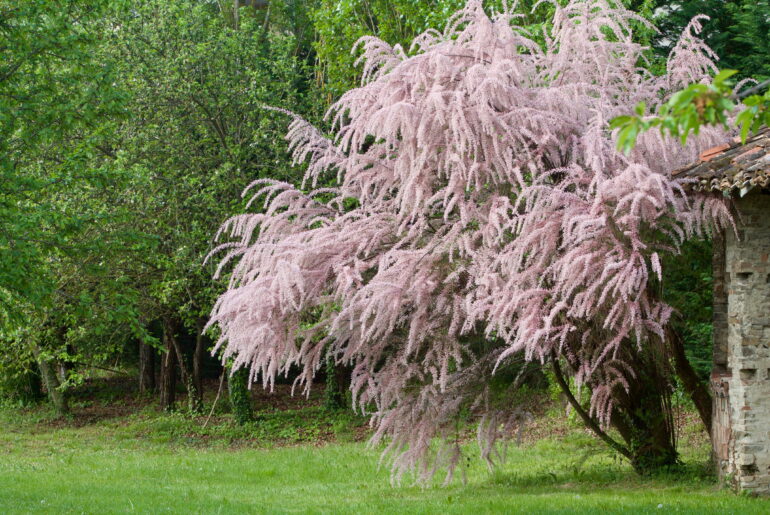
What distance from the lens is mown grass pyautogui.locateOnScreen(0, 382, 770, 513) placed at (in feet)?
29.6

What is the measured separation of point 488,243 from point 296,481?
558cm

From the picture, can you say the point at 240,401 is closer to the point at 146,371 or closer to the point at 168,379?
the point at 168,379

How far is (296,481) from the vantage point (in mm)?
12383

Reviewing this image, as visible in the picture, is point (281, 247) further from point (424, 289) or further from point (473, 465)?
point (473, 465)

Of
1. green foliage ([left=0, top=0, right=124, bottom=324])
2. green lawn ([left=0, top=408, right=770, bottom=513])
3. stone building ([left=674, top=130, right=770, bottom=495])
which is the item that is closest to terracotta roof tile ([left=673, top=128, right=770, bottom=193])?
stone building ([left=674, top=130, right=770, bottom=495])

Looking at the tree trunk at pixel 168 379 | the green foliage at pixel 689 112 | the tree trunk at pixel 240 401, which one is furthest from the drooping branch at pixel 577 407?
the tree trunk at pixel 168 379

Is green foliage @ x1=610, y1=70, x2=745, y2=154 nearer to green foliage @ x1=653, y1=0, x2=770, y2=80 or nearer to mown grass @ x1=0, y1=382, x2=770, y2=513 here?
mown grass @ x1=0, y1=382, x2=770, y2=513

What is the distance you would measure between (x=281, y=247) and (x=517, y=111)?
2.73 metres

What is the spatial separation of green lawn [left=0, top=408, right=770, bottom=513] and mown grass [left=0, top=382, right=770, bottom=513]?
2cm

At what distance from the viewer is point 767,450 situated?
8.32m

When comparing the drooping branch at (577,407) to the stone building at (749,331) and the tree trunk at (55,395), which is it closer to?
the stone building at (749,331)

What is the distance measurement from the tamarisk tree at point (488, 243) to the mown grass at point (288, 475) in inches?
30.9

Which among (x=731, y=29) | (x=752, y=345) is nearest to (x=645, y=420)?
(x=752, y=345)

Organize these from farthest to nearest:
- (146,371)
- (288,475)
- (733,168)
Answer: (146,371)
(288,475)
(733,168)
